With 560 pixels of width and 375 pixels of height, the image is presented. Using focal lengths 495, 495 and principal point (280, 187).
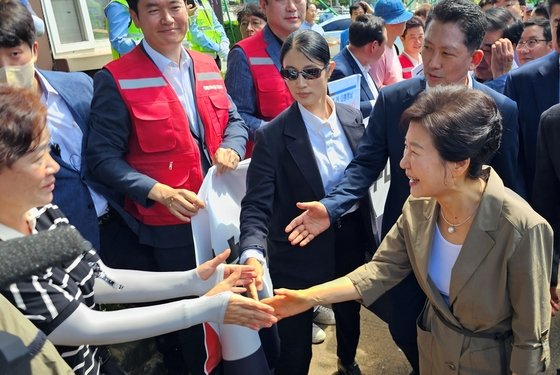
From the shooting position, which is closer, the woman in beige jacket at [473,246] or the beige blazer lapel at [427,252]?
the woman in beige jacket at [473,246]

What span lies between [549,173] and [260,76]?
175cm

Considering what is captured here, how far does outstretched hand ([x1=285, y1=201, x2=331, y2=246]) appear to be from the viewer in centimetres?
219

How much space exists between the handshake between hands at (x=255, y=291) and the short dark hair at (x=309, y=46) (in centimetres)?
100

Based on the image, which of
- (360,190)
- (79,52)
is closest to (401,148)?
(360,190)

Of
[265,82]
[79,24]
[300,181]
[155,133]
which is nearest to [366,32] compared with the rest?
[265,82]

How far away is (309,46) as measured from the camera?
2.33 meters

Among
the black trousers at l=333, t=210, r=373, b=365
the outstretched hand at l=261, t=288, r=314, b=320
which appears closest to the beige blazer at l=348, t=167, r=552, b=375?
the outstretched hand at l=261, t=288, r=314, b=320

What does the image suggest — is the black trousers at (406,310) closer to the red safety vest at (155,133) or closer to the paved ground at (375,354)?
the paved ground at (375,354)

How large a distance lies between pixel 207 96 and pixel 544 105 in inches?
71.0

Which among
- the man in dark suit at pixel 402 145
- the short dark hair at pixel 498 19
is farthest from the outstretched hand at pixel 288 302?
the short dark hair at pixel 498 19

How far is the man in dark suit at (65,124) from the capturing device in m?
2.24

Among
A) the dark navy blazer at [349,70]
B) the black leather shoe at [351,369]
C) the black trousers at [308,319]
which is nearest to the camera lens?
the black trousers at [308,319]

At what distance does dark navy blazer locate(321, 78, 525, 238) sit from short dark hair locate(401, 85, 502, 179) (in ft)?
1.63

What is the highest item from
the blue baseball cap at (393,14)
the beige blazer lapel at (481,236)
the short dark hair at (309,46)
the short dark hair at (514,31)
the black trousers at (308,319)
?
the short dark hair at (309,46)
